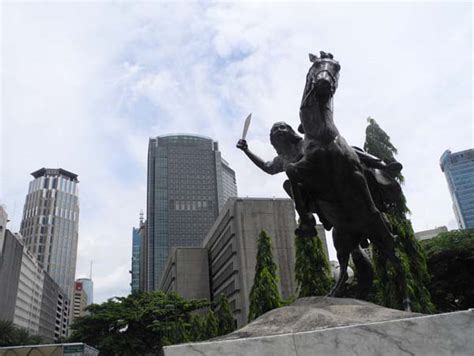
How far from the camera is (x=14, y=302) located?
3063 inches

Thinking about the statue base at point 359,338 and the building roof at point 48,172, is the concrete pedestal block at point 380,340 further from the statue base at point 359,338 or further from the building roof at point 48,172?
the building roof at point 48,172

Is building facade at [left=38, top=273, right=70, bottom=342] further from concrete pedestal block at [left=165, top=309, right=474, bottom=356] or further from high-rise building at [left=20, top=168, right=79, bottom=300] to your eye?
concrete pedestal block at [left=165, top=309, right=474, bottom=356]

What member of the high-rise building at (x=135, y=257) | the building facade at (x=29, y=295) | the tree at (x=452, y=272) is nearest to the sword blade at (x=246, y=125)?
the tree at (x=452, y=272)

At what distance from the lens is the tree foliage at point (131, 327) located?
3275 cm

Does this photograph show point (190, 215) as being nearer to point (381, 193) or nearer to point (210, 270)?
point (210, 270)

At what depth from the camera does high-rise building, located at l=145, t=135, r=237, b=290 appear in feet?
359

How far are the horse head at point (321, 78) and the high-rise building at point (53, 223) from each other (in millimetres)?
143468

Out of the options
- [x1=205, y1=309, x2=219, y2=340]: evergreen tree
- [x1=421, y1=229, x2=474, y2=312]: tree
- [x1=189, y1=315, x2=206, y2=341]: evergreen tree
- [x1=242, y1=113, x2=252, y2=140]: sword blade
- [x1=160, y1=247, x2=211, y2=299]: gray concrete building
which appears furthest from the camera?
[x1=160, y1=247, x2=211, y2=299]: gray concrete building

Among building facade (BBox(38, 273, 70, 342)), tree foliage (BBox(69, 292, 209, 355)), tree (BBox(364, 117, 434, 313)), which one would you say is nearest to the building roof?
building facade (BBox(38, 273, 70, 342))

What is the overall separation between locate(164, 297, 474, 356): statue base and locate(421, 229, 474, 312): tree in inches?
912

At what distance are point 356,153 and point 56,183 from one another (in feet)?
492

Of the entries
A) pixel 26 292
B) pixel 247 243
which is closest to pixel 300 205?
pixel 247 243

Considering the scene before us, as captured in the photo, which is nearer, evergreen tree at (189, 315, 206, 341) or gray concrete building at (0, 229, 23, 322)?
evergreen tree at (189, 315, 206, 341)

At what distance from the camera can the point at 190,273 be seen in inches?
2709
